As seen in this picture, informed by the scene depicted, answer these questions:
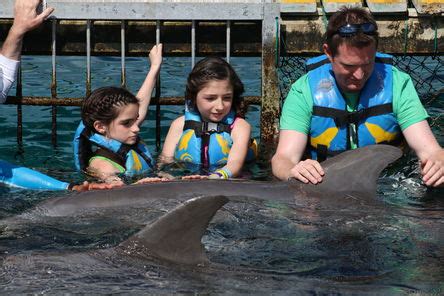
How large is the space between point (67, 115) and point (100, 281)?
273 inches

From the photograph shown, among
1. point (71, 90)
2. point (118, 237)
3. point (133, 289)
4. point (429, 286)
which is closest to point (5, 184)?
point (118, 237)

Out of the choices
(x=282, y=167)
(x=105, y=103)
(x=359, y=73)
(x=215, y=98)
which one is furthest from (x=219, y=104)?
(x=359, y=73)

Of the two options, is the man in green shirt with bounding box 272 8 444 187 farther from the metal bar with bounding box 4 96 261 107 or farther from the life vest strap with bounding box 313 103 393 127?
the metal bar with bounding box 4 96 261 107

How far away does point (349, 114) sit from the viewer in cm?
846

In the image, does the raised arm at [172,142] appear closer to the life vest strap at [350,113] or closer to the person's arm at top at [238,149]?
the person's arm at top at [238,149]

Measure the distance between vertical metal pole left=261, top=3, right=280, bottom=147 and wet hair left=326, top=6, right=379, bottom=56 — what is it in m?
2.21

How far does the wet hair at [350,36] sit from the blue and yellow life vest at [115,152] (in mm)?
2213

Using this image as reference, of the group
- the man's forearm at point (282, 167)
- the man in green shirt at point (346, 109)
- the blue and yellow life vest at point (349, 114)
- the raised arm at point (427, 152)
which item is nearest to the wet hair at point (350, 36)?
the man in green shirt at point (346, 109)

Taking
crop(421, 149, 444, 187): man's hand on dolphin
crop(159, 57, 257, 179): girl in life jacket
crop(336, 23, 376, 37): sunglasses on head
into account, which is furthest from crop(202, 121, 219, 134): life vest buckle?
crop(421, 149, 444, 187): man's hand on dolphin

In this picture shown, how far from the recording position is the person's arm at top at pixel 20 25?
27.7 ft

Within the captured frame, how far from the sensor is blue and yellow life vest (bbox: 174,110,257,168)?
9.17m

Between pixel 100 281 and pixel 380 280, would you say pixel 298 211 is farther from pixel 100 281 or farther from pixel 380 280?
pixel 100 281

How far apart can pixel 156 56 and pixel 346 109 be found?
2171 millimetres

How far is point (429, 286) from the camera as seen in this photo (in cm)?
587
